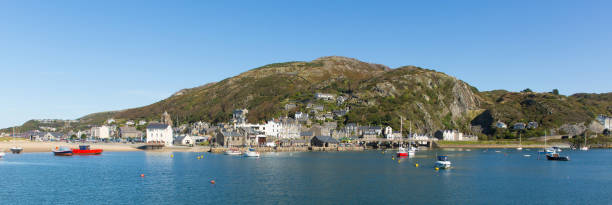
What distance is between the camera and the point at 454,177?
66.6 metres

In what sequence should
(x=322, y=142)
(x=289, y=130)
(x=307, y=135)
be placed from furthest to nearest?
(x=289, y=130), (x=307, y=135), (x=322, y=142)

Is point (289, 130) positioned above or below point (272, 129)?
below

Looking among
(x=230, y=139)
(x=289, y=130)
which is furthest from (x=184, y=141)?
(x=289, y=130)

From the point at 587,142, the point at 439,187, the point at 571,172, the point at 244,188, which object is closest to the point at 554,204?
the point at 439,187

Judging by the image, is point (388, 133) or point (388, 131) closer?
point (388, 133)

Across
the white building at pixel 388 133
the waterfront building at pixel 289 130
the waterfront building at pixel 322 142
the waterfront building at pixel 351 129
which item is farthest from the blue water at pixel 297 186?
the waterfront building at pixel 351 129

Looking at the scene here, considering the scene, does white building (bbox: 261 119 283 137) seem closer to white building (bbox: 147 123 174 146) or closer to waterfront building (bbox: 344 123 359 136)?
waterfront building (bbox: 344 123 359 136)

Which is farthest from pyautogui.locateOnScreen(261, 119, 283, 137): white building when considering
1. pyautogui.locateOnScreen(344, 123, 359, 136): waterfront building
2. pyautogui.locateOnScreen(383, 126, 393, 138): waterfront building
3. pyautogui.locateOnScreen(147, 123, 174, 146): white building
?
pyautogui.locateOnScreen(383, 126, 393, 138): waterfront building

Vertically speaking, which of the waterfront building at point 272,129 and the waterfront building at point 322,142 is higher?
the waterfront building at point 272,129

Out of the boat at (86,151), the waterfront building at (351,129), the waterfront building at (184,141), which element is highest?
the waterfront building at (351,129)

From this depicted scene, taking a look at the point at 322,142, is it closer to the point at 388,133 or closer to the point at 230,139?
the point at 230,139

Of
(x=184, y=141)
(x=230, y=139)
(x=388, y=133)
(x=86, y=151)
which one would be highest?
(x=388, y=133)

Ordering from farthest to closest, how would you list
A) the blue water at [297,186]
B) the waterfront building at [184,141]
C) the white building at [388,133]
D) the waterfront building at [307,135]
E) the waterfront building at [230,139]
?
the white building at [388,133]
the waterfront building at [307,135]
the waterfront building at [184,141]
the waterfront building at [230,139]
the blue water at [297,186]

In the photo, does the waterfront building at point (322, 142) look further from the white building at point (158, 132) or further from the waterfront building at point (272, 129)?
the white building at point (158, 132)
